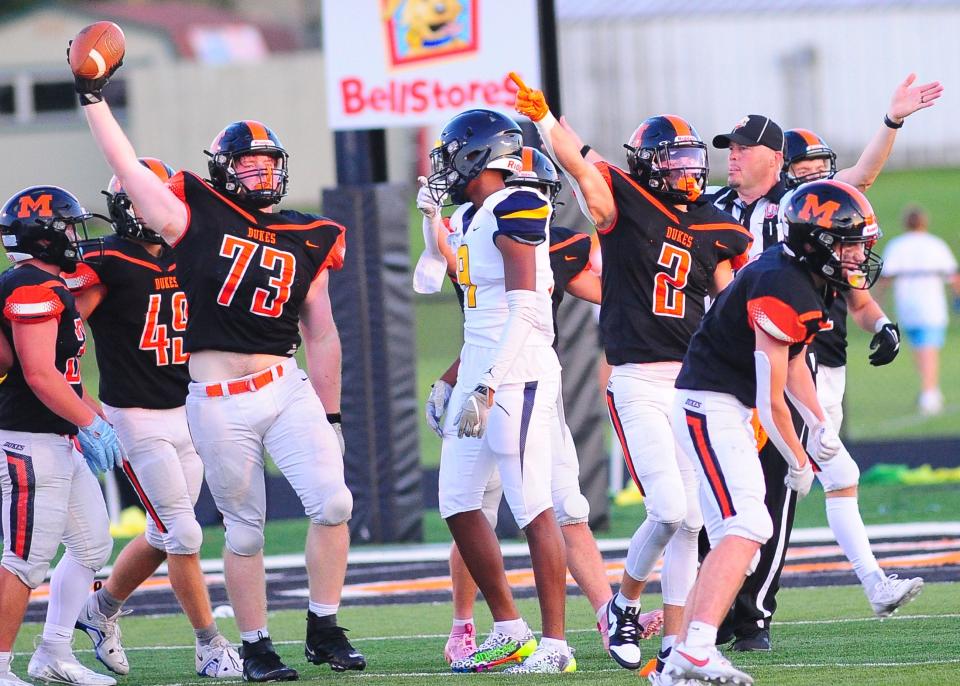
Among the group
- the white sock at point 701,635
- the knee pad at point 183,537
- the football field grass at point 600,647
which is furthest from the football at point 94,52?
the white sock at point 701,635

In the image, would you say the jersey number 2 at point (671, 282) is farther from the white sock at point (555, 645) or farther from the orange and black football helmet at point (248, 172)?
the orange and black football helmet at point (248, 172)

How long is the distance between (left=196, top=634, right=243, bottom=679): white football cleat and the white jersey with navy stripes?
1556 millimetres

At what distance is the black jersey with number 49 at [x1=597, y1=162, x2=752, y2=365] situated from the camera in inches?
246

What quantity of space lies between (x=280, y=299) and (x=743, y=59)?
34736mm

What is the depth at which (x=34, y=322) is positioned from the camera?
5.88 metres

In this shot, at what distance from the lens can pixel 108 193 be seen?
6723 millimetres

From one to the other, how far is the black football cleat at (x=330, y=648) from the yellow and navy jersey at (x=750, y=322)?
1675 mm

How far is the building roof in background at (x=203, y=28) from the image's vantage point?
4275 cm

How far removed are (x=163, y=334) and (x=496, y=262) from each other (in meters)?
1.55

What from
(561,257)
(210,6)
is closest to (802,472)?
(561,257)

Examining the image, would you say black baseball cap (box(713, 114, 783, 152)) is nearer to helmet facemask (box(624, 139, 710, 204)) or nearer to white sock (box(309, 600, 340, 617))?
helmet facemask (box(624, 139, 710, 204))

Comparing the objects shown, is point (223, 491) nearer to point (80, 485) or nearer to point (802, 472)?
point (80, 485)

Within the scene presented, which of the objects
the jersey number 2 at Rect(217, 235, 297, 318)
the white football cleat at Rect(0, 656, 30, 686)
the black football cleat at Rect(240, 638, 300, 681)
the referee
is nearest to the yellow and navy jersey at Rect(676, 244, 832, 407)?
the referee

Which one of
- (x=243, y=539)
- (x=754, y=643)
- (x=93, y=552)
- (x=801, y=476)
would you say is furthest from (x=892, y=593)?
(x=93, y=552)
